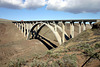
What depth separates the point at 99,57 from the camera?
6359mm

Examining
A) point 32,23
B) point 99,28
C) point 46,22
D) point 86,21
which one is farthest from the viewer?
point 32,23

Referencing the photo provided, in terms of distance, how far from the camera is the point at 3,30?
172 feet

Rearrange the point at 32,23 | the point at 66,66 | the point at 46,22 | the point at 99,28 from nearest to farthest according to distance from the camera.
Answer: the point at 66,66 < the point at 99,28 < the point at 46,22 < the point at 32,23

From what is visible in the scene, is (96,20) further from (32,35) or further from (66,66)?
(32,35)

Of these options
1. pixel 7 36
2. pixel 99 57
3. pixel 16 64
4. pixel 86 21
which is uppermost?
pixel 86 21

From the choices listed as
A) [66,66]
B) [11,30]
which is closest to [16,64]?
[66,66]

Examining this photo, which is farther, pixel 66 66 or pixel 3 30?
pixel 3 30

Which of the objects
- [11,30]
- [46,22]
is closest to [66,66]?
[46,22]

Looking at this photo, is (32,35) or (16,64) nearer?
(16,64)

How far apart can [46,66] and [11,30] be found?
171 feet

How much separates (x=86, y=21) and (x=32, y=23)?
2747 cm

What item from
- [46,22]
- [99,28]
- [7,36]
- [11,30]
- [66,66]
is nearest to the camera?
[66,66]

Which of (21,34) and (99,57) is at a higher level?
(99,57)

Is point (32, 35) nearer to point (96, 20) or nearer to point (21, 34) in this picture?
point (21, 34)
